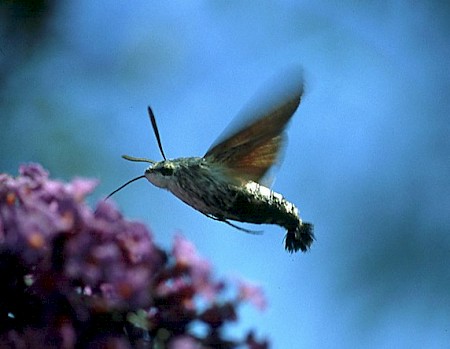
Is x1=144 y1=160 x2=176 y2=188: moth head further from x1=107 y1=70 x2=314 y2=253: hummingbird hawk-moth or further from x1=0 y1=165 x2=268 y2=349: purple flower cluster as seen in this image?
x1=0 y1=165 x2=268 y2=349: purple flower cluster

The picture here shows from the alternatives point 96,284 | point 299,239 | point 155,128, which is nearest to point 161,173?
point 155,128

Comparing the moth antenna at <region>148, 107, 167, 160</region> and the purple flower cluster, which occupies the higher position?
the moth antenna at <region>148, 107, 167, 160</region>

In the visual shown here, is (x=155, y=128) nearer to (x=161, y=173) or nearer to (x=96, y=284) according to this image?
(x=161, y=173)

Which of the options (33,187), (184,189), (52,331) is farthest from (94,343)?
(184,189)

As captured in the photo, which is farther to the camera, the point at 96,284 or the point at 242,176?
the point at 242,176

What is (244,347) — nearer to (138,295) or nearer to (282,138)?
(138,295)

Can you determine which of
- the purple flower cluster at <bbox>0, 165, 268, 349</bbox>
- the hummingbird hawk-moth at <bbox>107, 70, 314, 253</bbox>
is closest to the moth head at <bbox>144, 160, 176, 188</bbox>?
the hummingbird hawk-moth at <bbox>107, 70, 314, 253</bbox>
